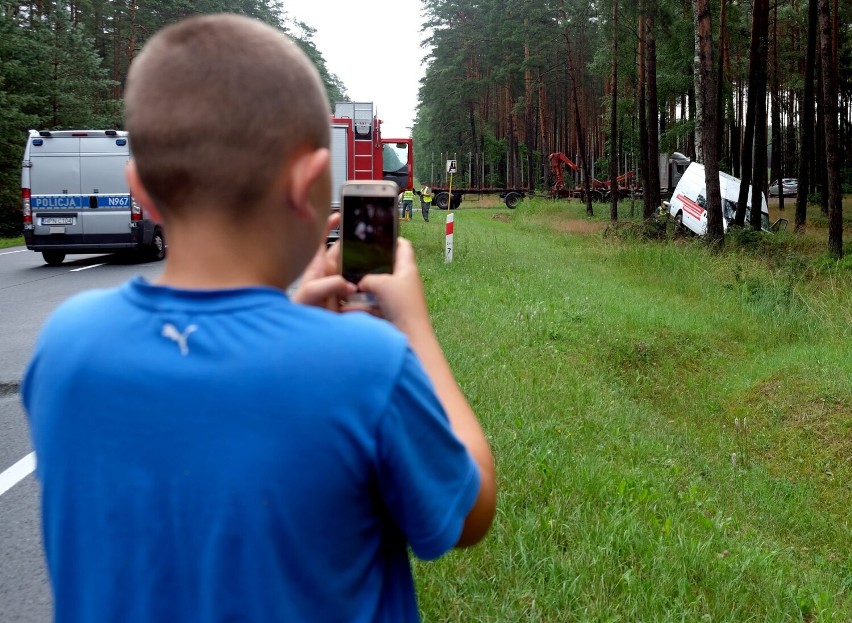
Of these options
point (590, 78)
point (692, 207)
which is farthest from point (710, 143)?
point (590, 78)

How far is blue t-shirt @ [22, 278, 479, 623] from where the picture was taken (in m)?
1.18

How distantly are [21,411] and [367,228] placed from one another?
6.52 m

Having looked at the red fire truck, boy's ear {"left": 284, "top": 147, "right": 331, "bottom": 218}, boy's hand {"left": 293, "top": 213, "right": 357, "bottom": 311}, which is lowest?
boy's hand {"left": 293, "top": 213, "right": 357, "bottom": 311}

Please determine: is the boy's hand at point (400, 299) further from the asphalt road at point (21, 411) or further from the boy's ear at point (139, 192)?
the asphalt road at point (21, 411)

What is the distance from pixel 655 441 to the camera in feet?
22.9

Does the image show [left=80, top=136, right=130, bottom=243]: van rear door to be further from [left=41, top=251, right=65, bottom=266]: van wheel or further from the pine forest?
the pine forest

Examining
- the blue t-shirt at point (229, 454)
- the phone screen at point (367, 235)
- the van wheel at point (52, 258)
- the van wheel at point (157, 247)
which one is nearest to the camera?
the blue t-shirt at point (229, 454)

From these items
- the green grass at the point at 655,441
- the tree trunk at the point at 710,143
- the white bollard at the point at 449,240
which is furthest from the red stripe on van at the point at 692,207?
the white bollard at the point at 449,240

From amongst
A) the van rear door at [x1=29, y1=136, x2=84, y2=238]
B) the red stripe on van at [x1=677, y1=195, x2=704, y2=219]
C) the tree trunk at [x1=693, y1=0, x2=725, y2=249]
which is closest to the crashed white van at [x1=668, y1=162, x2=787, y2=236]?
the red stripe on van at [x1=677, y1=195, x2=704, y2=219]

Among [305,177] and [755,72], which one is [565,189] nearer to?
[755,72]

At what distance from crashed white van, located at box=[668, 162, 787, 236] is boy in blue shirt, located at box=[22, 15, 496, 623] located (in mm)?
25496

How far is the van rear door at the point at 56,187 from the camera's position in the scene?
17.1 m

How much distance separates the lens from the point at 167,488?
1199 millimetres

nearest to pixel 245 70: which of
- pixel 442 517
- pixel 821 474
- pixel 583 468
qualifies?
pixel 442 517
